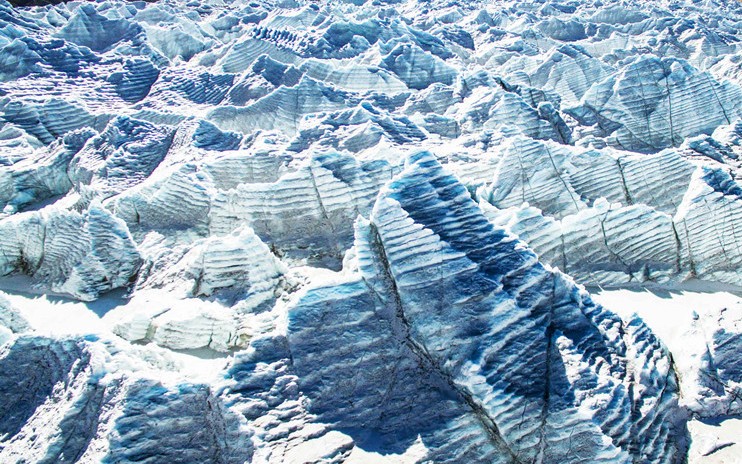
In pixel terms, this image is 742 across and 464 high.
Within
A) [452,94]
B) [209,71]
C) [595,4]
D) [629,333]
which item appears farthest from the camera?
[595,4]

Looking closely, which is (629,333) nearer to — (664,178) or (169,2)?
(664,178)

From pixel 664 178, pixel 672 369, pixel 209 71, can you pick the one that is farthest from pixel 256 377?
pixel 209 71

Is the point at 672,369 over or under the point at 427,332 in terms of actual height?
under

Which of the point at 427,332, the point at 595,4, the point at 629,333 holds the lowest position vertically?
the point at 595,4

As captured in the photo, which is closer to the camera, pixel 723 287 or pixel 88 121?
pixel 723 287

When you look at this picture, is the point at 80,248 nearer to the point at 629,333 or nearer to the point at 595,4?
the point at 629,333

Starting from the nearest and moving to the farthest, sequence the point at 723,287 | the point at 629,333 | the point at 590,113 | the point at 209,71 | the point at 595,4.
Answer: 1. the point at 629,333
2. the point at 723,287
3. the point at 590,113
4. the point at 209,71
5. the point at 595,4

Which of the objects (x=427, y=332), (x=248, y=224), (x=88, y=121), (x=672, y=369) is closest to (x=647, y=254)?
(x=672, y=369)
